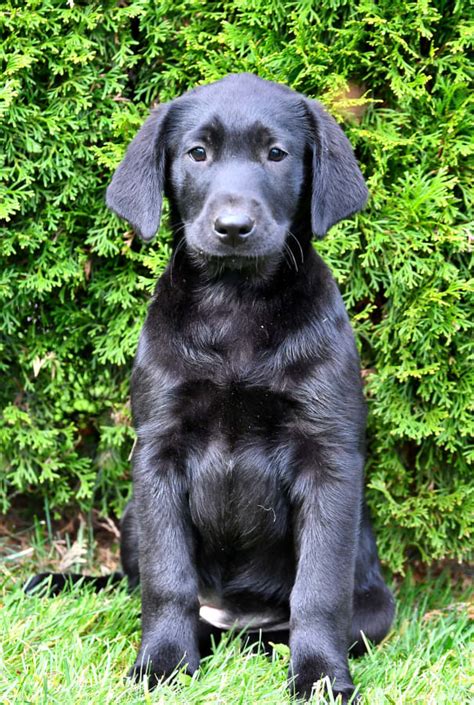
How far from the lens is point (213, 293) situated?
2801 millimetres

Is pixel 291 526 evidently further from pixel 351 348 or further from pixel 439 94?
pixel 439 94

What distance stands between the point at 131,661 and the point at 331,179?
4.80ft

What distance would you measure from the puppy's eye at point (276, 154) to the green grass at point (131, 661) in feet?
4.44

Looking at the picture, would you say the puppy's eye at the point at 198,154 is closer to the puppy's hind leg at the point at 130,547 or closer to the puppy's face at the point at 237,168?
the puppy's face at the point at 237,168

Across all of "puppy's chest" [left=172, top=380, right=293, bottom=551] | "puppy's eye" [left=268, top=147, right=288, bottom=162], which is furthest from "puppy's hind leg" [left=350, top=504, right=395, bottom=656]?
"puppy's eye" [left=268, top=147, right=288, bottom=162]

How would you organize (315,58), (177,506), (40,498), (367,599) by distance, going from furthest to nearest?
(40,498), (315,58), (367,599), (177,506)

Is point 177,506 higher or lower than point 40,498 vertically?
higher

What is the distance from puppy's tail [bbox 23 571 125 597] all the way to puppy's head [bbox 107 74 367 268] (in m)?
1.25

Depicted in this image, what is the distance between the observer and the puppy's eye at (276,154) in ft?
8.91

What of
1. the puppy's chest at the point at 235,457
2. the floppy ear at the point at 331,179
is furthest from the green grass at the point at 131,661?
the floppy ear at the point at 331,179

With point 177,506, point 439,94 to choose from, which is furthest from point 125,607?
point 439,94

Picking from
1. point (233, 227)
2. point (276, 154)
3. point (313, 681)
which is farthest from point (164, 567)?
point (276, 154)

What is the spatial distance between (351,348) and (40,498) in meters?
1.72

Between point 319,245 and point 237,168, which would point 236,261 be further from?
point 319,245
